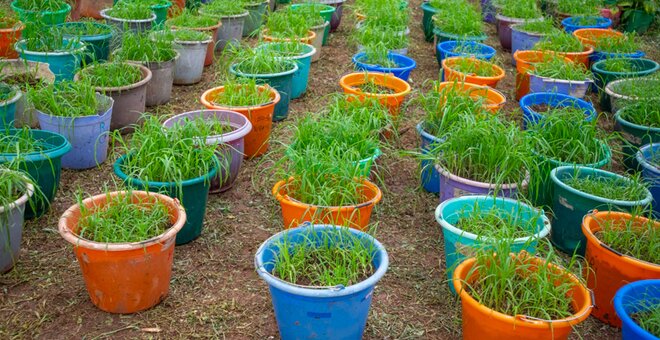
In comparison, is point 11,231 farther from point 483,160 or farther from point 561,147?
point 561,147

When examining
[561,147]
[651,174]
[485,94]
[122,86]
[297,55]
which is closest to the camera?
[651,174]

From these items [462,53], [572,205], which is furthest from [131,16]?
[572,205]

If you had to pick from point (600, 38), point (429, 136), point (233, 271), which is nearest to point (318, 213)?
point (233, 271)

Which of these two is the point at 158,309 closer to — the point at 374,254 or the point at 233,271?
the point at 233,271

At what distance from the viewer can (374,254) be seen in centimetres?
283

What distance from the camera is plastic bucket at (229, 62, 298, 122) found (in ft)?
15.4

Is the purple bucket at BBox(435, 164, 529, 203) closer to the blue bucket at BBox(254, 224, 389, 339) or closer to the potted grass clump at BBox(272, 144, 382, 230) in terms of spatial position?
the potted grass clump at BBox(272, 144, 382, 230)

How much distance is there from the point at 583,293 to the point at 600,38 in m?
4.14

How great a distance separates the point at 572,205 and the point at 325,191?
4.11ft

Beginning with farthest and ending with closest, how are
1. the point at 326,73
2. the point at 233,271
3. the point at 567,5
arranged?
the point at 567,5 → the point at 326,73 → the point at 233,271

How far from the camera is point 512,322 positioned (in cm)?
247

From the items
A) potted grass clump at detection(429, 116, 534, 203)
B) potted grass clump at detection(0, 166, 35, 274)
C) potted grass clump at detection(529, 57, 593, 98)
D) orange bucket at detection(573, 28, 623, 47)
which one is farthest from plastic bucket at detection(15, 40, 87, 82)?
orange bucket at detection(573, 28, 623, 47)

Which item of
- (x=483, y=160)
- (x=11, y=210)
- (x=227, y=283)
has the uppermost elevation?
(x=483, y=160)

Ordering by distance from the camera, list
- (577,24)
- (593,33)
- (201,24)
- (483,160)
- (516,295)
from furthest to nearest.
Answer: (577,24) → (593,33) → (201,24) → (483,160) → (516,295)
